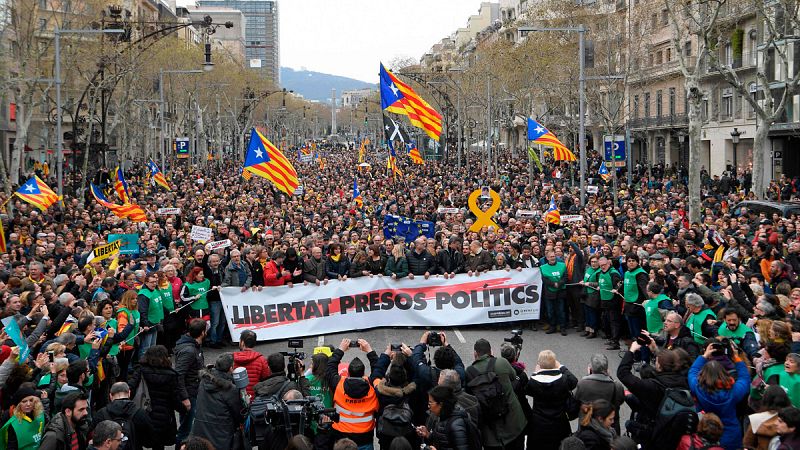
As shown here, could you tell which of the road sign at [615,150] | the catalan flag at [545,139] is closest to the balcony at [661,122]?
the road sign at [615,150]

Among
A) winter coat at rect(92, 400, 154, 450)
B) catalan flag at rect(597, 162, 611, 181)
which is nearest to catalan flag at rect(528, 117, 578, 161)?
catalan flag at rect(597, 162, 611, 181)

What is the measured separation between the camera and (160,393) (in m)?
8.67

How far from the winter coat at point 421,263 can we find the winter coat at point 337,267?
1006mm

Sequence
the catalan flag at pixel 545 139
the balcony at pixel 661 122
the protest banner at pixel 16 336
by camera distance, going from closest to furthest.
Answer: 1. the protest banner at pixel 16 336
2. the catalan flag at pixel 545 139
3. the balcony at pixel 661 122

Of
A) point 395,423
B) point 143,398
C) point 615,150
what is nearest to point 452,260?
point 143,398

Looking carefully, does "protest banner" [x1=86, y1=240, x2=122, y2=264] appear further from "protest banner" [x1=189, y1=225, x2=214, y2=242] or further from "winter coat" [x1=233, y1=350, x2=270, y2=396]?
"winter coat" [x1=233, y1=350, x2=270, y2=396]

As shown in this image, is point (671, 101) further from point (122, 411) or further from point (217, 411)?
point (122, 411)

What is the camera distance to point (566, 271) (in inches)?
597

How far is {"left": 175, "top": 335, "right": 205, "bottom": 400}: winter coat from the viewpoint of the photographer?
9.06 m

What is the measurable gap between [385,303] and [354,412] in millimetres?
7408

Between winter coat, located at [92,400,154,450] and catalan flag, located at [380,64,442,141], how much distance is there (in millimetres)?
18779

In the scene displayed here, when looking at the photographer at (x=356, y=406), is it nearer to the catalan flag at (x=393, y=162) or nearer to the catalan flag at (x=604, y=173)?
the catalan flag at (x=393, y=162)

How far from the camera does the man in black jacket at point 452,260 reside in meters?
15.4

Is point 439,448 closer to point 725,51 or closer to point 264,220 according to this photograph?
point 264,220
